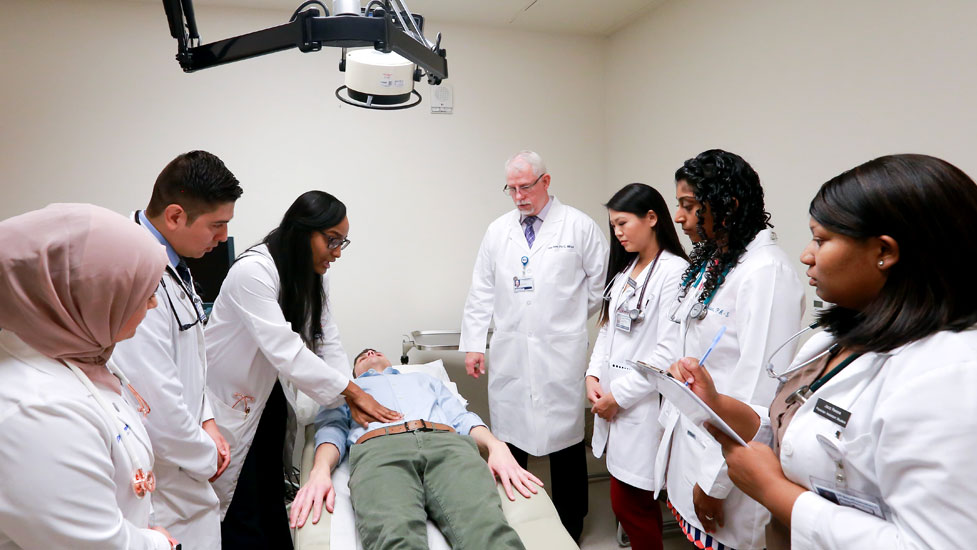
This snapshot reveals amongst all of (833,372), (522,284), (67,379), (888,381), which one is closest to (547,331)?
(522,284)

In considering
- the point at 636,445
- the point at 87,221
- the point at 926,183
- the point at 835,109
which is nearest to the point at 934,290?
the point at 926,183

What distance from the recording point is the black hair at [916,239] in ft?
2.57

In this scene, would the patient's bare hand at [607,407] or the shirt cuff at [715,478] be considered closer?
the shirt cuff at [715,478]

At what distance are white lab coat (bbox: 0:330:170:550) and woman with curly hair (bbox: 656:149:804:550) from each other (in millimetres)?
1272

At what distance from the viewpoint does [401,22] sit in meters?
1.24

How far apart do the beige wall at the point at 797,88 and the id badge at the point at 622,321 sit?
30.4 inches

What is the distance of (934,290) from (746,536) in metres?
0.91

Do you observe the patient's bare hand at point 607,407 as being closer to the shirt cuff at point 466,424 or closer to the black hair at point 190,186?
the shirt cuff at point 466,424

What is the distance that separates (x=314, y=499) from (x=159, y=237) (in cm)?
84

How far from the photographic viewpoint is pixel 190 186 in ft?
4.73

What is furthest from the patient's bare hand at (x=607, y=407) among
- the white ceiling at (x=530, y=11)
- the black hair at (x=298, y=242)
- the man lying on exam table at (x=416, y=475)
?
the white ceiling at (x=530, y=11)

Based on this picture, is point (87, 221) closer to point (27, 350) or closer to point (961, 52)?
point (27, 350)

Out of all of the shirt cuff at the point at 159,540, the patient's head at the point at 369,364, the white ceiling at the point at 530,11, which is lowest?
the patient's head at the point at 369,364

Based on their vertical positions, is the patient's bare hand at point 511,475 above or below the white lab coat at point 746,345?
below
